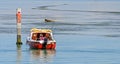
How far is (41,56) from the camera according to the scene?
57.7 meters

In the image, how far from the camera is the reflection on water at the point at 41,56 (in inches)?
2110

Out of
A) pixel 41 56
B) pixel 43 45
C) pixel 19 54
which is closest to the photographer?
pixel 41 56

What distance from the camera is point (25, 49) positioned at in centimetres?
6319

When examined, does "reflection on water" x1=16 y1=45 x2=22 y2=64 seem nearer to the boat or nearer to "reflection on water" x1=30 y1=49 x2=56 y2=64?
"reflection on water" x1=30 y1=49 x2=56 y2=64

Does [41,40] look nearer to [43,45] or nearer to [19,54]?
[43,45]

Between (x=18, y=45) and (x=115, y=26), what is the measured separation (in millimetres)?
30944

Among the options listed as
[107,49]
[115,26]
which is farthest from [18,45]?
[115,26]

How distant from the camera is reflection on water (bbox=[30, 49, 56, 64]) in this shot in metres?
53.6

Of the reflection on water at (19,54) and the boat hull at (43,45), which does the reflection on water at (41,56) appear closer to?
the boat hull at (43,45)

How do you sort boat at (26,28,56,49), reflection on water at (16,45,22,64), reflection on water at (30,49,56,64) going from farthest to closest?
boat at (26,28,56,49)
reflection on water at (16,45,22,64)
reflection on water at (30,49,56,64)

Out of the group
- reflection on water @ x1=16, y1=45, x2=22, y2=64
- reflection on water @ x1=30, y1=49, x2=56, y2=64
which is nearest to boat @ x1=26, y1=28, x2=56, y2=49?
reflection on water @ x1=30, y1=49, x2=56, y2=64

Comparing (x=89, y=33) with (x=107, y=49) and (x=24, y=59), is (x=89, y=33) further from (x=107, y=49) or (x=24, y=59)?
(x=24, y=59)

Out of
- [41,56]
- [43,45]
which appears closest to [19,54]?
[41,56]

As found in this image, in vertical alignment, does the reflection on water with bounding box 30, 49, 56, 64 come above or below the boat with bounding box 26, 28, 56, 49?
below
